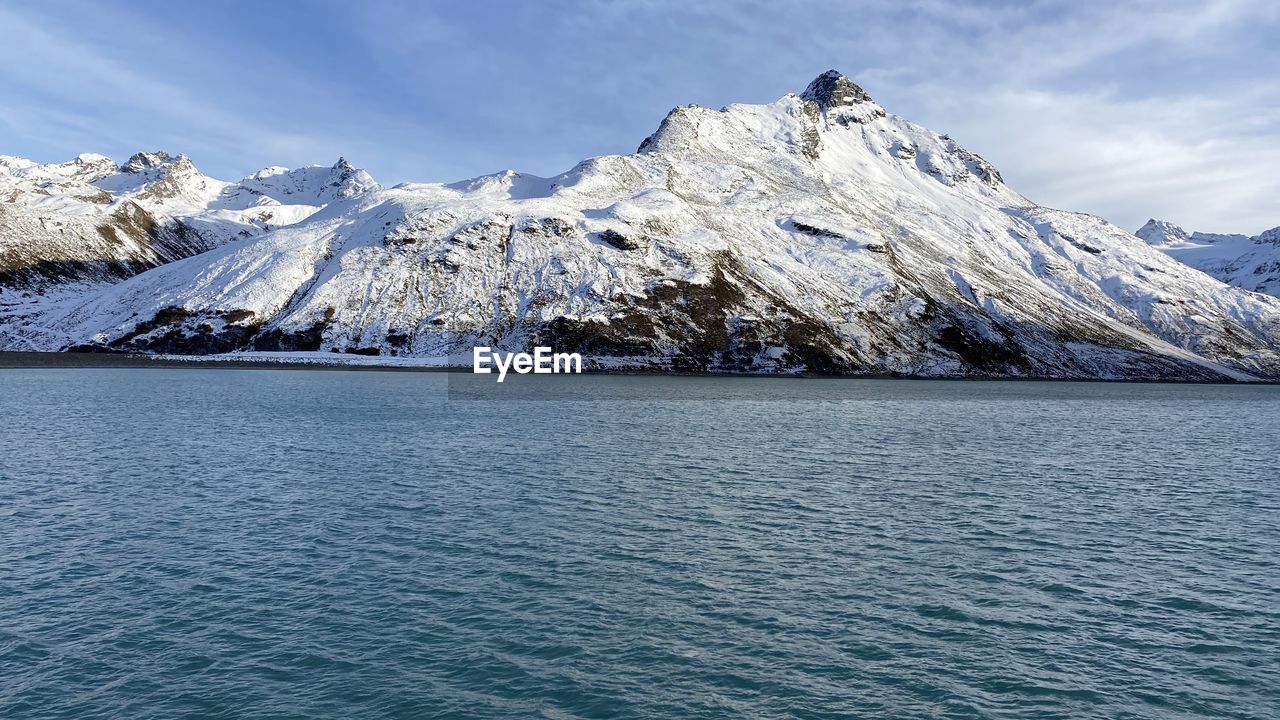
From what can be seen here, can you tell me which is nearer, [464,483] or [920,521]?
[920,521]

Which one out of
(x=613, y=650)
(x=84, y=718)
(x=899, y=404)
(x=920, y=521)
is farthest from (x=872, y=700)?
(x=899, y=404)

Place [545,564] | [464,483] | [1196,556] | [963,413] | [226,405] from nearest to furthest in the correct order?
1. [545,564]
2. [1196,556]
3. [464,483]
4. [226,405]
5. [963,413]

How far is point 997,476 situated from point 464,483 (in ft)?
134

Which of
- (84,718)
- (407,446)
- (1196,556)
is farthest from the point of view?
(407,446)

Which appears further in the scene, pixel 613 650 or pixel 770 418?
pixel 770 418

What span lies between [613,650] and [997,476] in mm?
45882

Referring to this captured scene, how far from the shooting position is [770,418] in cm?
10362

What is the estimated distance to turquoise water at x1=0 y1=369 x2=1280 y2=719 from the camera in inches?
888

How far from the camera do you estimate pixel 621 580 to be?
32469mm

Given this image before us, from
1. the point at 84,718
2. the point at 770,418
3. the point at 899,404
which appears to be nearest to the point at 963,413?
the point at 899,404

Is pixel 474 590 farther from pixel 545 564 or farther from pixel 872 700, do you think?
pixel 872 700

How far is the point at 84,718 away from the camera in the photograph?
2016cm

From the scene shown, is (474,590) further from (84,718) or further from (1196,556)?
(1196,556)

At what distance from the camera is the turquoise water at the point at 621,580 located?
22562mm
